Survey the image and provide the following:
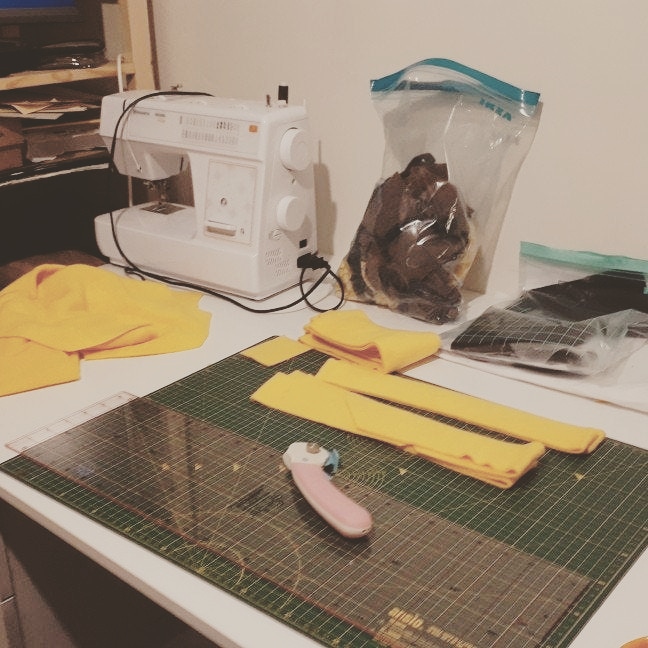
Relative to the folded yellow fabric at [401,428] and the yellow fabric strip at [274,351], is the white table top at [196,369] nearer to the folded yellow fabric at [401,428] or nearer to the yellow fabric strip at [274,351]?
the yellow fabric strip at [274,351]

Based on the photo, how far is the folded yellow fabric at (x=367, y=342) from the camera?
108 cm

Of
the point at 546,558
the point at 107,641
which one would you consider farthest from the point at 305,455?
the point at 107,641

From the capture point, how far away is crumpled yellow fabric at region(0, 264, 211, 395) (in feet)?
3.63

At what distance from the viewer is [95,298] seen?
1231 millimetres

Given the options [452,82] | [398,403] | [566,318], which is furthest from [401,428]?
[452,82]

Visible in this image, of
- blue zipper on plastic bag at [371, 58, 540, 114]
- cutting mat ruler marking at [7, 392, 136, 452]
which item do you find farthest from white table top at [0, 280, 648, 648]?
blue zipper on plastic bag at [371, 58, 540, 114]

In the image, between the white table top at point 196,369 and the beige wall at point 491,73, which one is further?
the beige wall at point 491,73

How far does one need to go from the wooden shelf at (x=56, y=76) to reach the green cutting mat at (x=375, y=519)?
74 cm

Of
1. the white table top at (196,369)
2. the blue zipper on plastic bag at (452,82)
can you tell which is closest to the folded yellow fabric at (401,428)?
the white table top at (196,369)

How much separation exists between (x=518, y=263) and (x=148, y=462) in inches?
29.1

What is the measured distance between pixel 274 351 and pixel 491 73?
0.57 metres

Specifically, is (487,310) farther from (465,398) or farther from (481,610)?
(481,610)

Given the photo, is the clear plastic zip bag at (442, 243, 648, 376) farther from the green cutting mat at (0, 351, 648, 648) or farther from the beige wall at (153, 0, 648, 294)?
the green cutting mat at (0, 351, 648, 648)

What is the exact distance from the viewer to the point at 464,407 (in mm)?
980
